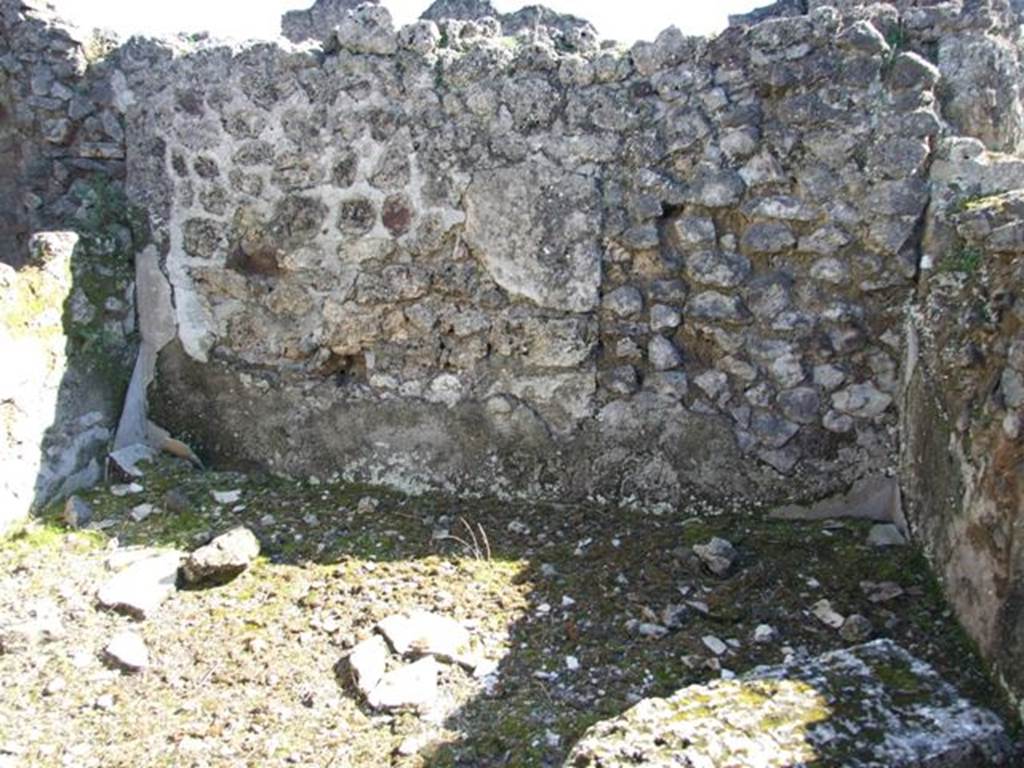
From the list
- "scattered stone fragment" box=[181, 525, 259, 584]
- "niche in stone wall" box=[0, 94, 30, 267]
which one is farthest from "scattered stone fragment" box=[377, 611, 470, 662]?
"niche in stone wall" box=[0, 94, 30, 267]

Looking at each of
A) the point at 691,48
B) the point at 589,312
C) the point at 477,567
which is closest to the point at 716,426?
the point at 589,312

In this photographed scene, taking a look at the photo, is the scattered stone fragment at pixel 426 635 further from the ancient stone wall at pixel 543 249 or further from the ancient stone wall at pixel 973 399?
the ancient stone wall at pixel 973 399

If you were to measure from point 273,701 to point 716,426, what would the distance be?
1.83m

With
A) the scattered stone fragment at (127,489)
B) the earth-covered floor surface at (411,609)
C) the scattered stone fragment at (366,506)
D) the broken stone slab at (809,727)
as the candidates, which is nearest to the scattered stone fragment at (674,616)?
the earth-covered floor surface at (411,609)

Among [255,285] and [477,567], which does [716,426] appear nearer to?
[477,567]

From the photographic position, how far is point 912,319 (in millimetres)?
3240

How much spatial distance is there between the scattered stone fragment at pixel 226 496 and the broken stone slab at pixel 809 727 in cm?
205

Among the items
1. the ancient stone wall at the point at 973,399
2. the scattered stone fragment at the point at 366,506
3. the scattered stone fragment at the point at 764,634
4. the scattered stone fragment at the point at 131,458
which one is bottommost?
the scattered stone fragment at the point at 764,634

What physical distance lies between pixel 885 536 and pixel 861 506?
217 millimetres

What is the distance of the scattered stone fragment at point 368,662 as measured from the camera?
264 cm

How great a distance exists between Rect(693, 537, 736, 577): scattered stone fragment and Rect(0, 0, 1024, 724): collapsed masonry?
0.37 m

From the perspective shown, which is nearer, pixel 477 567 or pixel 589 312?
pixel 477 567

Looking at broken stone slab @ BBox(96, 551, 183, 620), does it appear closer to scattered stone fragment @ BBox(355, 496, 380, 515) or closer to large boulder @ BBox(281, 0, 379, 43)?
scattered stone fragment @ BBox(355, 496, 380, 515)

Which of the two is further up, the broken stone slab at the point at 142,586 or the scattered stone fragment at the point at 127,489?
the scattered stone fragment at the point at 127,489
